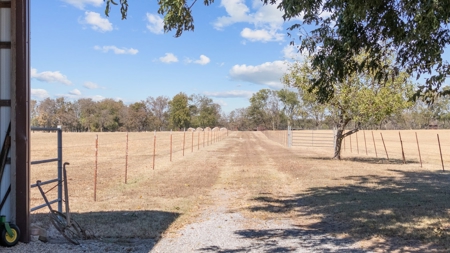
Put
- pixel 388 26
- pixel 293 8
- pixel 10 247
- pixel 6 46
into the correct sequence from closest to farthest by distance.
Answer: pixel 10 247 < pixel 6 46 < pixel 293 8 < pixel 388 26

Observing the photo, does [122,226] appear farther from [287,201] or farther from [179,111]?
[179,111]

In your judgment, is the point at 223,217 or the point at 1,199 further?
the point at 223,217

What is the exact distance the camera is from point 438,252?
19.4 feet

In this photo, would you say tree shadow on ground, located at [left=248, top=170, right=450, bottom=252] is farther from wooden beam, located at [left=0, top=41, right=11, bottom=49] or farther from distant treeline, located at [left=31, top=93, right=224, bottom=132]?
distant treeline, located at [left=31, top=93, right=224, bottom=132]

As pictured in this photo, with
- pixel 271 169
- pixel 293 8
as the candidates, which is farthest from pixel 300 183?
pixel 293 8

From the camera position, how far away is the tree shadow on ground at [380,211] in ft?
22.2

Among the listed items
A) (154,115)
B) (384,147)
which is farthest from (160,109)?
(384,147)

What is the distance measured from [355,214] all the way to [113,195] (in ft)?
20.7

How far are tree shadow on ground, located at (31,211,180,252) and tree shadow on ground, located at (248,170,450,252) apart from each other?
183 cm

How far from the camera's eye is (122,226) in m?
7.41

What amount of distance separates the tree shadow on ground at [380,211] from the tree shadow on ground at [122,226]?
1.83m

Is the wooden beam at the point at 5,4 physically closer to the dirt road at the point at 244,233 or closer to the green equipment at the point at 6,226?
the green equipment at the point at 6,226

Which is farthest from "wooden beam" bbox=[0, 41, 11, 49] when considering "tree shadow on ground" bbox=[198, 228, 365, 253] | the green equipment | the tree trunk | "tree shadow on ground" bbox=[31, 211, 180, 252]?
the tree trunk

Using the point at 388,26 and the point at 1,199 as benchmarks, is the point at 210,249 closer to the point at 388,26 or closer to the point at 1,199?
the point at 1,199
